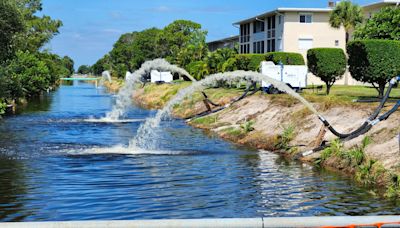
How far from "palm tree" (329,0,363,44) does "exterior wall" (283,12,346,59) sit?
14.9ft

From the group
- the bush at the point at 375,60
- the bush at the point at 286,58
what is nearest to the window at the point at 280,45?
the bush at the point at 286,58

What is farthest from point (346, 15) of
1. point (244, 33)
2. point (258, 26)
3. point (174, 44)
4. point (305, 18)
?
point (174, 44)

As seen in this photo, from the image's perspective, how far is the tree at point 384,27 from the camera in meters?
57.4

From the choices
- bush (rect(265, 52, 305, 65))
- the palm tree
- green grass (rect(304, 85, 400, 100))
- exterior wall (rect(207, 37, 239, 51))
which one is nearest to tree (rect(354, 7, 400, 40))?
the palm tree

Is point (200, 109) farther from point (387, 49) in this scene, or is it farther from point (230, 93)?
point (387, 49)

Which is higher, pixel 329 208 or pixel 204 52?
pixel 204 52

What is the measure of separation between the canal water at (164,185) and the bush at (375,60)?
13.1 metres

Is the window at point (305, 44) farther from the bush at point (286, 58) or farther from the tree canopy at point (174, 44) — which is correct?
Result: the tree canopy at point (174, 44)

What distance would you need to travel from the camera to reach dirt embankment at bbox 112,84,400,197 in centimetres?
1792

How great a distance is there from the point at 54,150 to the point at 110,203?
1091 cm

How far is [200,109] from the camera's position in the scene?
47.6m

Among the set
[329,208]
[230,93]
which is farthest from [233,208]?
[230,93]

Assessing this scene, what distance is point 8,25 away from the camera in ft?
118

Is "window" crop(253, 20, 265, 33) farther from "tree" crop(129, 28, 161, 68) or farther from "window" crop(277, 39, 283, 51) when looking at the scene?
"tree" crop(129, 28, 161, 68)
